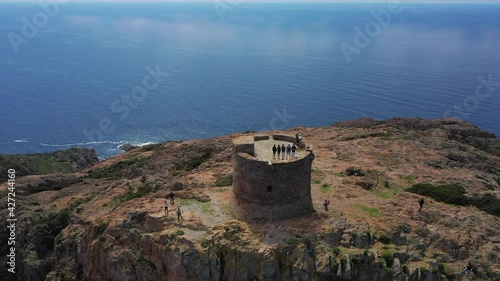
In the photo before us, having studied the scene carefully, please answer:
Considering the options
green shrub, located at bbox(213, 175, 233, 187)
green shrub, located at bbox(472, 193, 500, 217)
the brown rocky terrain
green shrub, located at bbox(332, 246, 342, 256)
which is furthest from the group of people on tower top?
green shrub, located at bbox(472, 193, 500, 217)

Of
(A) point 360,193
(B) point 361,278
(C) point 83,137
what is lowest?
(C) point 83,137

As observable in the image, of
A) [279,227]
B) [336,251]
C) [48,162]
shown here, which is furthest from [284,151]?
[48,162]

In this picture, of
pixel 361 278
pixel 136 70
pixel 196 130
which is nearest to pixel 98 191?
pixel 361 278

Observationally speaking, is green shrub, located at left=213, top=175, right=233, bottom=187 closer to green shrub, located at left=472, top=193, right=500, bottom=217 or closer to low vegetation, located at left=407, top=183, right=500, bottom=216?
low vegetation, located at left=407, top=183, right=500, bottom=216

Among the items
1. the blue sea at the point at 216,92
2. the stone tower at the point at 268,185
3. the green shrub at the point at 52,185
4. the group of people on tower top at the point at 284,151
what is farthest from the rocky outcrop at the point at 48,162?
the group of people on tower top at the point at 284,151

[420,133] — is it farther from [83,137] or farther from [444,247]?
[83,137]

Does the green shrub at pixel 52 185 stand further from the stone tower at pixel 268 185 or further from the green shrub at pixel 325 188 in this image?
the green shrub at pixel 325 188
